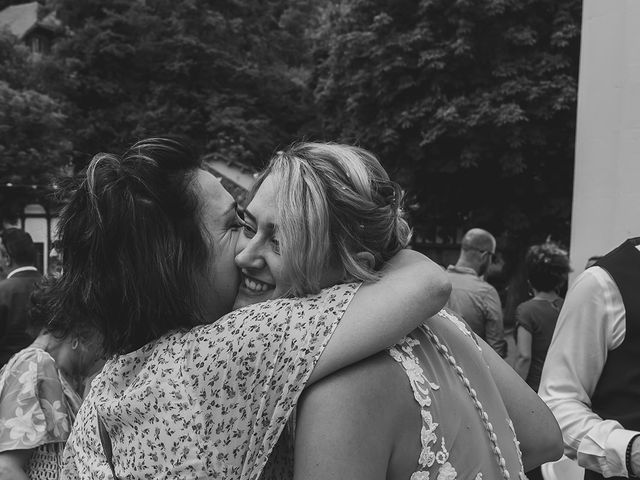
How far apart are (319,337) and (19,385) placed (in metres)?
1.80

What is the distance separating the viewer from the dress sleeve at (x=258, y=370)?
1166 millimetres

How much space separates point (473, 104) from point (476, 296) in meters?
9.93

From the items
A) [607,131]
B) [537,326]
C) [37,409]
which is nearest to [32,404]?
[37,409]

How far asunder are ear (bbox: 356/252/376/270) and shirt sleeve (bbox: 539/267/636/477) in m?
1.23

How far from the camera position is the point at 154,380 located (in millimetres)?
1319

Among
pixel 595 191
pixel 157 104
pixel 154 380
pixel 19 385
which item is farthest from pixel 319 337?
pixel 157 104

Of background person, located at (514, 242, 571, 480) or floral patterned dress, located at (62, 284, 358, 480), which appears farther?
background person, located at (514, 242, 571, 480)

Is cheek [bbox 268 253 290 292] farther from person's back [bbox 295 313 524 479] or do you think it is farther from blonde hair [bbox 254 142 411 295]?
person's back [bbox 295 313 524 479]

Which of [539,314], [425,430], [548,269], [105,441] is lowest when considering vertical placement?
[539,314]

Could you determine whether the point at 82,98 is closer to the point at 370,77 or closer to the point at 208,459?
the point at 370,77

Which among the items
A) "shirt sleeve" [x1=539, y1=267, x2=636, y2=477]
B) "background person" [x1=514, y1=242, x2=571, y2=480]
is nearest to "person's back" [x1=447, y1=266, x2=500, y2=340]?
"background person" [x1=514, y1=242, x2=571, y2=480]

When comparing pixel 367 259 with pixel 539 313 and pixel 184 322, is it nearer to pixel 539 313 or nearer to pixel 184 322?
pixel 184 322

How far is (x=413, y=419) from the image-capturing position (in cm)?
118

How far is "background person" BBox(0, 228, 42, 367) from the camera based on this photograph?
5246 mm
